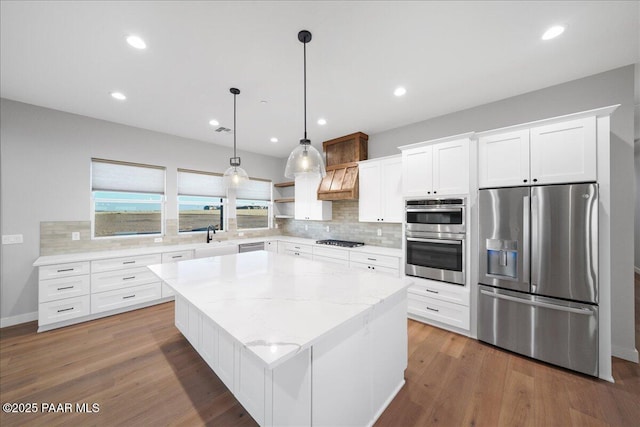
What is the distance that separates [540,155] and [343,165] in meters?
2.73

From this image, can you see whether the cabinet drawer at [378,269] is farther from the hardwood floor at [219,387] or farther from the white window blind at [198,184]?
the white window blind at [198,184]

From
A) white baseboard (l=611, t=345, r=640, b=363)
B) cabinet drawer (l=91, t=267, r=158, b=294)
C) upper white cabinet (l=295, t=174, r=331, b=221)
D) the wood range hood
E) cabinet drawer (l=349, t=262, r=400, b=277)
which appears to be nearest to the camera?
white baseboard (l=611, t=345, r=640, b=363)

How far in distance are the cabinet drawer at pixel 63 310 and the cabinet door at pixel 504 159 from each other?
5217 millimetres

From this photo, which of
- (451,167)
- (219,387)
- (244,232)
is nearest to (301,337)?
(219,387)

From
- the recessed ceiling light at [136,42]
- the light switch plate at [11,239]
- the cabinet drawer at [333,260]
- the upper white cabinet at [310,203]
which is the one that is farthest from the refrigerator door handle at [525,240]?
the light switch plate at [11,239]

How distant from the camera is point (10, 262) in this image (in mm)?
3031

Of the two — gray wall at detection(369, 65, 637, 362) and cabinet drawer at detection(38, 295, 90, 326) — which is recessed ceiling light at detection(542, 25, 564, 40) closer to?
gray wall at detection(369, 65, 637, 362)

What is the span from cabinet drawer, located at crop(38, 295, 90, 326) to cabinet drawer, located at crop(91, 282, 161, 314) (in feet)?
0.28

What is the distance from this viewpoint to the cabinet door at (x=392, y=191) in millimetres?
3703

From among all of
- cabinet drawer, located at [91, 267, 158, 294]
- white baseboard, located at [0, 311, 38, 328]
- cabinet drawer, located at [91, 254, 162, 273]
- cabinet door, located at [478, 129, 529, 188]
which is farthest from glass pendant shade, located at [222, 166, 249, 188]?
white baseboard, located at [0, 311, 38, 328]

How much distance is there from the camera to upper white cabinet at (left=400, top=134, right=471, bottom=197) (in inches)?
110

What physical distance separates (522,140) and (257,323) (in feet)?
9.88

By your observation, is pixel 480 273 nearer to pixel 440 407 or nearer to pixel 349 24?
pixel 440 407

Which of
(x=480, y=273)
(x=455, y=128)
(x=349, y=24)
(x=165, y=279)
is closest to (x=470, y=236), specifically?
(x=480, y=273)
